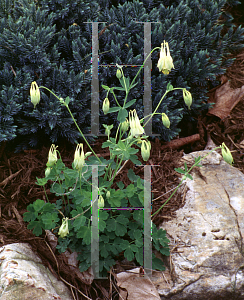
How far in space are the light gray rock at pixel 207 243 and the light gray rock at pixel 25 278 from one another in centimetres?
58

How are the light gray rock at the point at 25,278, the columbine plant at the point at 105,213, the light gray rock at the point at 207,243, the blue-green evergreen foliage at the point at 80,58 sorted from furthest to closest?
the blue-green evergreen foliage at the point at 80,58
the light gray rock at the point at 207,243
the columbine plant at the point at 105,213
the light gray rock at the point at 25,278

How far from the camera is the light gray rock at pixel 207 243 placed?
1.73 meters

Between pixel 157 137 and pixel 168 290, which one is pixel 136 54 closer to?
pixel 157 137

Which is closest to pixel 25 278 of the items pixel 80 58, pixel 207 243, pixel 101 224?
pixel 101 224

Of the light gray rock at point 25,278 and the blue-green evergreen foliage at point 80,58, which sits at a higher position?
the blue-green evergreen foliage at point 80,58

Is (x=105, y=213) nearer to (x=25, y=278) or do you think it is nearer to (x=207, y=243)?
(x=25, y=278)

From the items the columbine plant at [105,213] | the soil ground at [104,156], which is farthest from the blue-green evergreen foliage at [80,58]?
the columbine plant at [105,213]

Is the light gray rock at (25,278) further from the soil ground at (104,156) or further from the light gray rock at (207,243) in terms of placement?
the light gray rock at (207,243)

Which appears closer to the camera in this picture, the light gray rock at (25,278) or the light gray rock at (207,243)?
the light gray rock at (25,278)

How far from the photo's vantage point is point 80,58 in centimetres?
224

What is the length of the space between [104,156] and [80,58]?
2.51 ft

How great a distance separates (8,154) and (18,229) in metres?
0.69

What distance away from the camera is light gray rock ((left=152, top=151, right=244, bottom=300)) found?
173 cm

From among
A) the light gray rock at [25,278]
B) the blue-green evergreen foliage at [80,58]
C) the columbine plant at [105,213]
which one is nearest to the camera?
the light gray rock at [25,278]
